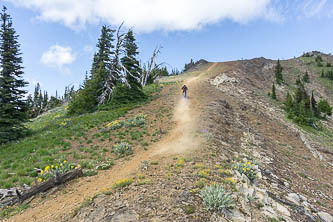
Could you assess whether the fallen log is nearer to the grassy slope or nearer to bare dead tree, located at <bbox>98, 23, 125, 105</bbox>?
bare dead tree, located at <bbox>98, 23, 125, 105</bbox>

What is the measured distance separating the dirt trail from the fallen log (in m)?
0.34

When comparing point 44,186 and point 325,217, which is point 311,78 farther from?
point 44,186

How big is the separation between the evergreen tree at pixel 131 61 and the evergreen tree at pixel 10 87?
35.8ft

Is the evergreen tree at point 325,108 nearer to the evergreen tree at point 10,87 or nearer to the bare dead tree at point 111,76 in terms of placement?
the bare dead tree at point 111,76

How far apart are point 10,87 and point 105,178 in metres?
14.9

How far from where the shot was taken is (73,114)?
78.0 feet

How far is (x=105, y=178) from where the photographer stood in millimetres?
8195

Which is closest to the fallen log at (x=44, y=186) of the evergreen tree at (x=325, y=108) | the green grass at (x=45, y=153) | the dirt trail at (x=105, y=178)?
the dirt trail at (x=105, y=178)

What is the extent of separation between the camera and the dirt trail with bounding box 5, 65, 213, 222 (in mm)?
6109

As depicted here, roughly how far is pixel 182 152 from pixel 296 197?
5.59 m

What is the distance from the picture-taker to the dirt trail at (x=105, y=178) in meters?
6.11

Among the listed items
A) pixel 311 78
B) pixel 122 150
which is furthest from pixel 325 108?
pixel 122 150

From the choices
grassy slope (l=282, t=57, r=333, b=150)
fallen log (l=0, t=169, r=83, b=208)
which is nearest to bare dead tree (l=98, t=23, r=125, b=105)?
fallen log (l=0, t=169, r=83, b=208)

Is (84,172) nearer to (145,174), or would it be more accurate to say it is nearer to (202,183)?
(145,174)
